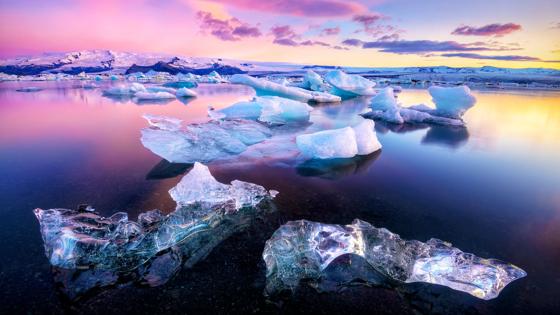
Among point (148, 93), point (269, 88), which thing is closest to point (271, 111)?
point (269, 88)

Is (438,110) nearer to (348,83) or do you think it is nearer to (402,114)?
(402,114)

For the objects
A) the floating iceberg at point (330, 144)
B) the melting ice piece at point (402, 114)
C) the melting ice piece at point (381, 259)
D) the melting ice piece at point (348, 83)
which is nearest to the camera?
the melting ice piece at point (381, 259)

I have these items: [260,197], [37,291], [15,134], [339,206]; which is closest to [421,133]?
[339,206]

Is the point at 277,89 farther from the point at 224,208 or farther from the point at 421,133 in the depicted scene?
the point at 224,208

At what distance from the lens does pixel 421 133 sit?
7824 mm

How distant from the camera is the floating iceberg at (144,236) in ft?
6.54

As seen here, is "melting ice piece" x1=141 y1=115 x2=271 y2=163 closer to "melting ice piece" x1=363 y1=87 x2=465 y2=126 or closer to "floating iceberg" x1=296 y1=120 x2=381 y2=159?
"floating iceberg" x1=296 y1=120 x2=381 y2=159

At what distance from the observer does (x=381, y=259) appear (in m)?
2.12

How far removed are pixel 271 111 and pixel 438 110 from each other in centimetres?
651

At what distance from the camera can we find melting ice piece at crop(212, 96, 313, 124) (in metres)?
8.31

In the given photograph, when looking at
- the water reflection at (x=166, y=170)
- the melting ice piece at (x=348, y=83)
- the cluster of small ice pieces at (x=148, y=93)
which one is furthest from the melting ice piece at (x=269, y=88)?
the water reflection at (x=166, y=170)

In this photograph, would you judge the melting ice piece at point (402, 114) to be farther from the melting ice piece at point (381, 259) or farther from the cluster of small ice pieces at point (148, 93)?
the cluster of small ice pieces at point (148, 93)

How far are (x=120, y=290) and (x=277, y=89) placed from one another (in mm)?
10391

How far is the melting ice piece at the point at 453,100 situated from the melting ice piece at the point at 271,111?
516 centimetres
